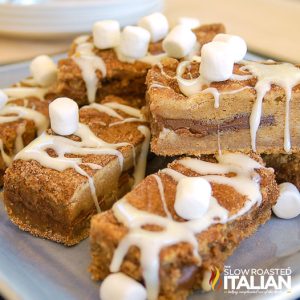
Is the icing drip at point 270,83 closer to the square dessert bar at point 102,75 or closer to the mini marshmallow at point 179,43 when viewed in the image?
the mini marshmallow at point 179,43

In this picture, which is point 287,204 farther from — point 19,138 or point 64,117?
point 19,138

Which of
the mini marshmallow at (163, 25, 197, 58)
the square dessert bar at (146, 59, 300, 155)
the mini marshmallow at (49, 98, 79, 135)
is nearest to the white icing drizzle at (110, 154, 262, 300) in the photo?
the square dessert bar at (146, 59, 300, 155)

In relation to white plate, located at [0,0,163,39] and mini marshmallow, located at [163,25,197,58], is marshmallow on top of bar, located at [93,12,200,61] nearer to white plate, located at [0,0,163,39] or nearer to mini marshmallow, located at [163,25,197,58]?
mini marshmallow, located at [163,25,197,58]

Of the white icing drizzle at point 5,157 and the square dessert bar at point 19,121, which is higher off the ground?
the square dessert bar at point 19,121

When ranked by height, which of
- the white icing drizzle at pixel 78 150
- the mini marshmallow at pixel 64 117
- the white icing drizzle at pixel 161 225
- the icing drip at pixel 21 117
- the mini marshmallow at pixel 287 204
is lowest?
the mini marshmallow at pixel 287 204

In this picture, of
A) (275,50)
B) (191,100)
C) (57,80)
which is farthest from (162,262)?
(275,50)

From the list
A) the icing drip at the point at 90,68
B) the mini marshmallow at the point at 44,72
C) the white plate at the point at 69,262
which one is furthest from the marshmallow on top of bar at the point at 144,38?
the white plate at the point at 69,262

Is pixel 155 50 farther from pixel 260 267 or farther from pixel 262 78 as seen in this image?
pixel 260 267
